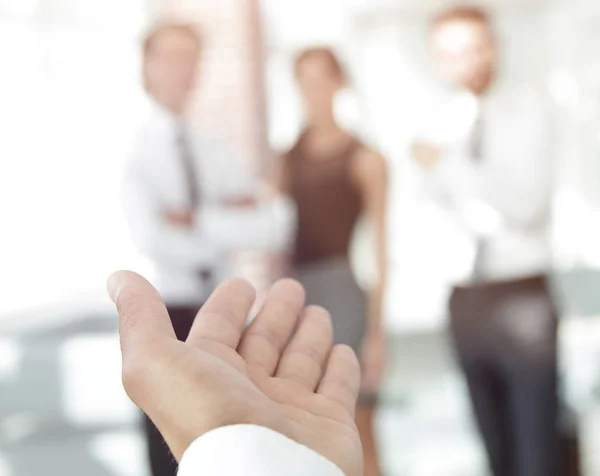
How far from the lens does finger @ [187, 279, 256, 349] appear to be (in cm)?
34

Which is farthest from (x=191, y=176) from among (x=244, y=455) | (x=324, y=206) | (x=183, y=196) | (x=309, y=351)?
(x=244, y=455)

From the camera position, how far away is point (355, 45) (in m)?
2.94

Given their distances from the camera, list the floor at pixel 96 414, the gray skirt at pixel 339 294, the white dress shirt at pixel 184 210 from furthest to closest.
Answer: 1. the floor at pixel 96 414
2. the gray skirt at pixel 339 294
3. the white dress shirt at pixel 184 210

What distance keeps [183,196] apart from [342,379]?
1.65ft

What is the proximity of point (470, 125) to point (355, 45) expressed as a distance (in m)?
2.15

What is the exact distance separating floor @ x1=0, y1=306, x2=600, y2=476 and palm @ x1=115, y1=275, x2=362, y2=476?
114 cm

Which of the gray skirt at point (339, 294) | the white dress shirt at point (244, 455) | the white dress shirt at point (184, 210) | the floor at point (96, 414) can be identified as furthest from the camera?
the floor at point (96, 414)

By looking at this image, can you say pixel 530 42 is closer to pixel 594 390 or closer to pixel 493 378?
pixel 594 390

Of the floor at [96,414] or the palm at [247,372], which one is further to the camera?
the floor at [96,414]

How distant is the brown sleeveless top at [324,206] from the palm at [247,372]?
1.63ft

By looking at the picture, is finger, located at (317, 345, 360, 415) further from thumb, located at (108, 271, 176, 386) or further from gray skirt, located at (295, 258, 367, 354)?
gray skirt, located at (295, 258, 367, 354)

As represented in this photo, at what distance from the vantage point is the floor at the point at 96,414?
1550mm

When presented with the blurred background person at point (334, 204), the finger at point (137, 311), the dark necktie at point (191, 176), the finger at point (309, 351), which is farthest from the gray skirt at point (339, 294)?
the finger at point (137, 311)

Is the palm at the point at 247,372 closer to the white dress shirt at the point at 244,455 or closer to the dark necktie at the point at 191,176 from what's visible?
the white dress shirt at the point at 244,455
